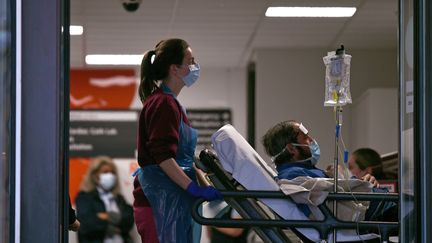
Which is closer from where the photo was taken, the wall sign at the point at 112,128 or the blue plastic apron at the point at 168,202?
the blue plastic apron at the point at 168,202

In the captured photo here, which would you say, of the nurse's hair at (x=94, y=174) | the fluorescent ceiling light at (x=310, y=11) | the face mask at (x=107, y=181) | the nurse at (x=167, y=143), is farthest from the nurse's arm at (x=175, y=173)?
the face mask at (x=107, y=181)

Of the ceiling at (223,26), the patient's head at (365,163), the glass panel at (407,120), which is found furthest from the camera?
the ceiling at (223,26)


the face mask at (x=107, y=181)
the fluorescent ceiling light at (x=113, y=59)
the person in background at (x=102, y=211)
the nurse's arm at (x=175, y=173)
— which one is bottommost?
the person in background at (x=102, y=211)

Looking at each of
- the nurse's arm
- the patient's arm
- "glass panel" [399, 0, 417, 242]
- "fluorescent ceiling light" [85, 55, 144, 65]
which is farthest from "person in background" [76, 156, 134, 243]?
"glass panel" [399, 0, 417, 242]

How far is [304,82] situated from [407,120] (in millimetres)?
7237

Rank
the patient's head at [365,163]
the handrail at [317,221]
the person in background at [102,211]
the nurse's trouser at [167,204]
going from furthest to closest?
the person in background at [102,211] → the patient's head at [365,163] → the nurse's trouser at [167,204] → the handrail at [317,221]

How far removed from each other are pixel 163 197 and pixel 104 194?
6.63 m

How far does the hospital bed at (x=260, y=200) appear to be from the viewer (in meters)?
3.10

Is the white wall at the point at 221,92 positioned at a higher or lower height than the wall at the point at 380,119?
higher

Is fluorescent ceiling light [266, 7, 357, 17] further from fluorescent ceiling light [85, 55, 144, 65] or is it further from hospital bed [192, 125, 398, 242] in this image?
hospital bed [192, 125, 398, 242]

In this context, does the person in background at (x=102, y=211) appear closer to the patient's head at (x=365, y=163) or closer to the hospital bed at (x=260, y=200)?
the patient's head at (x=365, y=163)

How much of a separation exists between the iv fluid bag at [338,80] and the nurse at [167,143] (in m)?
0.61

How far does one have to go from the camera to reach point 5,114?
2100 millimetres

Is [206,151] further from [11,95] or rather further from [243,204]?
[11,95]
